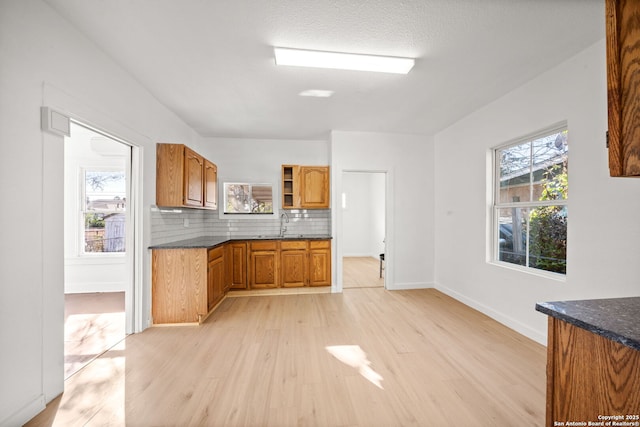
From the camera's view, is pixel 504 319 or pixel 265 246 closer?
pixel 504 319

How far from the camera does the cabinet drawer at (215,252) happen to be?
10.5 feet

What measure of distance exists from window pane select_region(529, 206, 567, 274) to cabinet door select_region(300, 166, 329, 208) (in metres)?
→ 2.83

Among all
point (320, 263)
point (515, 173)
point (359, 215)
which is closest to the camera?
point (515, 173)

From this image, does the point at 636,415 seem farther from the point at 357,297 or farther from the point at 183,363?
the point at 357,297

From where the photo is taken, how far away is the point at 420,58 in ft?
7.47

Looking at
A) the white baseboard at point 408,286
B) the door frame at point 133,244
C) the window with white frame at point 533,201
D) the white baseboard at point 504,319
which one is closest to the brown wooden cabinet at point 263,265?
the door frame at point 133,244

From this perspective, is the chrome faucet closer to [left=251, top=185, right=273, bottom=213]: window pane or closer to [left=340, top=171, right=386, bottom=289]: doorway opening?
[left=251, top=185, right=273, bottom=213]: window pane

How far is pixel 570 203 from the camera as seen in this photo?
2.30 metres

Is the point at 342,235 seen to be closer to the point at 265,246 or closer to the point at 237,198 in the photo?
the point at 265,246

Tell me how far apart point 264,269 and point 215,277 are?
932mm

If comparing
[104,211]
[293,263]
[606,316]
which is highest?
[104,211]

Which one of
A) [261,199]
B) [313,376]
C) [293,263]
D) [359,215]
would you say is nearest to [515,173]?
[313,376]

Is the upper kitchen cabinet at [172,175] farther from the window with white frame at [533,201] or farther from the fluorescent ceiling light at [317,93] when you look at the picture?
the window with white frame at [533,201]

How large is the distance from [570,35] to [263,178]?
423 cm
